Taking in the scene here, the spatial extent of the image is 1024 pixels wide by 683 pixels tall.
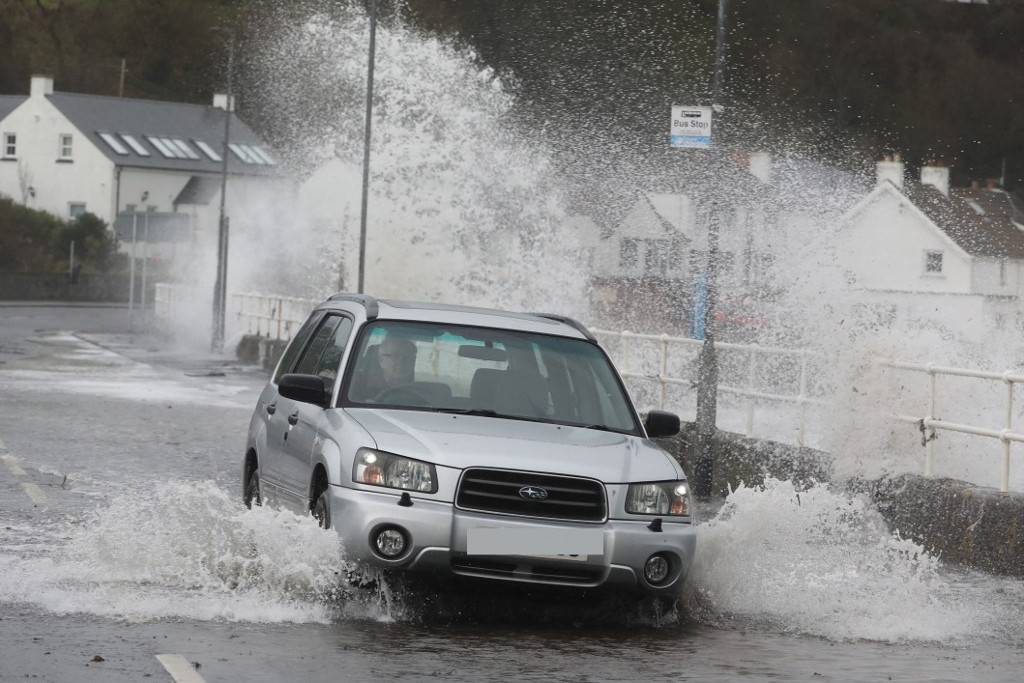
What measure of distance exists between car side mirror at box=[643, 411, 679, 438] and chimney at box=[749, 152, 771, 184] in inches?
1404

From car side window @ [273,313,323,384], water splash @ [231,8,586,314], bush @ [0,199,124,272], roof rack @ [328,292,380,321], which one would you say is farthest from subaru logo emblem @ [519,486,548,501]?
bush @ [0,199,124,272]

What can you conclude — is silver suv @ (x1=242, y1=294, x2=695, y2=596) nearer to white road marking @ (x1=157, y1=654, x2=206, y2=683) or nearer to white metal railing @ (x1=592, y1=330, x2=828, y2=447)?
white road marking @ (x1=157, y1=654, x2=206, y2=683)

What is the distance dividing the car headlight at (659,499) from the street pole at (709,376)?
684 cm

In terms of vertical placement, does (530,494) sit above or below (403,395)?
below

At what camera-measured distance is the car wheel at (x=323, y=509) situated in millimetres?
7987

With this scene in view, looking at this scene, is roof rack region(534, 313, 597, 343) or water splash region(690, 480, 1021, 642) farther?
roof rack region(534, 313, 597, 343)

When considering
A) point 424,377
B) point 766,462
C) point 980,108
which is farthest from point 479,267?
point 424,377

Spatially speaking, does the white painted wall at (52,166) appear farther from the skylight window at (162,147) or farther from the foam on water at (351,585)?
the foam on water at (351,585)

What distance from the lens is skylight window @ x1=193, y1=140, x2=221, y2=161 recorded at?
88.8 m

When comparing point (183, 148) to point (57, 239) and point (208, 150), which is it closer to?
point (208, 150)

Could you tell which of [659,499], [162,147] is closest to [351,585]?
[659,499]

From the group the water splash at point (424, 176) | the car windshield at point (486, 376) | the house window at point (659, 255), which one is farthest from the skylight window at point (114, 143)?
the car windshield at point (486, 376)

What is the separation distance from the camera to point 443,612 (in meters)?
8.20

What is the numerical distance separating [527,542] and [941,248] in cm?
5181
